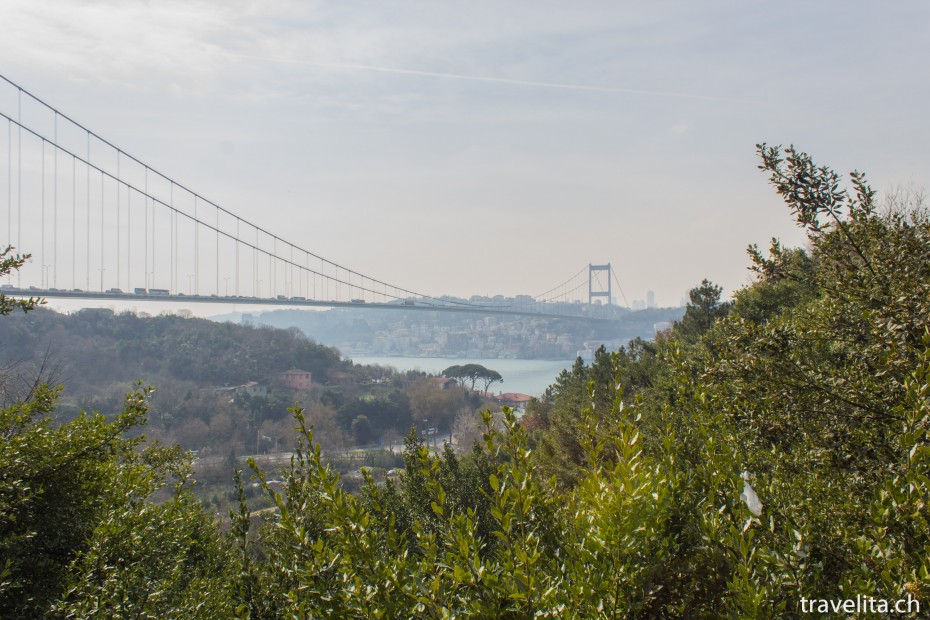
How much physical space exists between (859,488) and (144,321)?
1525 inches

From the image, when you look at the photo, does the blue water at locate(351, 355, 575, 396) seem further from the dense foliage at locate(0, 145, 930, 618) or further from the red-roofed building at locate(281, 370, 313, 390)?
the dense foliage at locate(0, 145, 930, 618)

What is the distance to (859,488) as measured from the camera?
2.43m

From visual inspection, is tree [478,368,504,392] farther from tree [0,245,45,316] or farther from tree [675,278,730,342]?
tree [0,245,45,316]

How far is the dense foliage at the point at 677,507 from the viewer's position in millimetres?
1574

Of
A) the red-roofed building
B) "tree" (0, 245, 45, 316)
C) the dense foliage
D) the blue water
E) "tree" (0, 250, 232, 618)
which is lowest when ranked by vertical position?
the blue water

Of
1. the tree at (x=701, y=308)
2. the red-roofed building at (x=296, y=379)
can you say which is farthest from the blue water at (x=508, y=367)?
the tree at (x=701, y=308)

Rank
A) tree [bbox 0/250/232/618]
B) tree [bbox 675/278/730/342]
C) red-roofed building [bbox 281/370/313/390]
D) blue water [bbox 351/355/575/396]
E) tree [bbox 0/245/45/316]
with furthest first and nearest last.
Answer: blue water [bbox 351/355/575/396]
red-roofed building [bbox 281/370/313/390]
tree [bbox 675/278/730/342]
tree [bbox 0/245/45/316]
tree [bbox 0/250/232/618]

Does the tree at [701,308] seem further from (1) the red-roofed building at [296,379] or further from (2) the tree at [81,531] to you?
(1) the red-roofed building at [296,379]

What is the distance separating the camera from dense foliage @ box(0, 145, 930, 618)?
157 cm

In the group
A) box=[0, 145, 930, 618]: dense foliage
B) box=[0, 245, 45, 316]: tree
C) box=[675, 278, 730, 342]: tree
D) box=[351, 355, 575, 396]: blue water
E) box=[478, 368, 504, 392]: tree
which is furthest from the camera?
box=[351, 355, 575, 396]: blue water

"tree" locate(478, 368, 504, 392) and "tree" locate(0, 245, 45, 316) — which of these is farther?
"tree" locate(478, 368, 504, 392)

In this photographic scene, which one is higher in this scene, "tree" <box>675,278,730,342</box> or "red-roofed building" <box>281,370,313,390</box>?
"tree" <box>675,278,730,342</box>

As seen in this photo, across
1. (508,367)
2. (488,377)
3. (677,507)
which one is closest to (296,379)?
(488,377)

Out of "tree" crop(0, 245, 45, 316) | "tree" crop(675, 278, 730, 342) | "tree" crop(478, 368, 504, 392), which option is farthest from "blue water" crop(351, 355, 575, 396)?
"tree" crop(0, 245, 45, 316)
